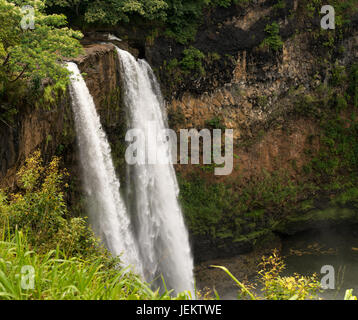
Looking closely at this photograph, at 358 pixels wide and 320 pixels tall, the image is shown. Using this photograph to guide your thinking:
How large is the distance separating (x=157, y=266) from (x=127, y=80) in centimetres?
657

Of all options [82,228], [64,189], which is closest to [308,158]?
[64,189]

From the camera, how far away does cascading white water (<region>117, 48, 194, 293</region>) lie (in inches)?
464

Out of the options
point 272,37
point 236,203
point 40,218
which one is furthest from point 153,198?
point 272,37

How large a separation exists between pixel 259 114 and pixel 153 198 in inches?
270

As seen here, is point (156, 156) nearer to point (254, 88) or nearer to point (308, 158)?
point (254, 88)

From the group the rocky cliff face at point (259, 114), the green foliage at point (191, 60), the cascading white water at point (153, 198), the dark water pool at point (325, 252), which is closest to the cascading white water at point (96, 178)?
the cascading white water at point (153, 198)

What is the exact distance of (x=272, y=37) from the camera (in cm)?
1571

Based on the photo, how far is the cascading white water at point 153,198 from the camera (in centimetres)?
1180

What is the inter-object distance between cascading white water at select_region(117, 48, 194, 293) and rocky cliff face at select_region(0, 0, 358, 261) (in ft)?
5.22

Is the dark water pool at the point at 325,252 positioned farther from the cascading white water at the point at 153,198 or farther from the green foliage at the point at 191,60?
the green foliage at the point at 191,60

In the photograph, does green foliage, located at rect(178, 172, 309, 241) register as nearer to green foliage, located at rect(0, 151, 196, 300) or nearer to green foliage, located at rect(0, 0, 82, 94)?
green foliage, located at rect(0, 0, 82, 94)

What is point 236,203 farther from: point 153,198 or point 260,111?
point 153,198

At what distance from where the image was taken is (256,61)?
15.8m

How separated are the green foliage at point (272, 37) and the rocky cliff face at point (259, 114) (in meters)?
0.14
